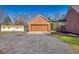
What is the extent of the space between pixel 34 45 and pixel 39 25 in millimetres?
1294

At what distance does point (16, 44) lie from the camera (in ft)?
24.4

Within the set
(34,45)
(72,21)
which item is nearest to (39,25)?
(34,45)

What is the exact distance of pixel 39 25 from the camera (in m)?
8.26

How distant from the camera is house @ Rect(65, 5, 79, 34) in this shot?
9.34 metres

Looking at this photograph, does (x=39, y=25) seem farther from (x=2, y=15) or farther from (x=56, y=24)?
(x=2, y=15)

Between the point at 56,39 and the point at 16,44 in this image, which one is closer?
the point at 16,44

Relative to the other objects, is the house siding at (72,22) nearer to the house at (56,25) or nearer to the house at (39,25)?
the house at (56,25)

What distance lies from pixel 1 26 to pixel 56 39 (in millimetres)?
2798

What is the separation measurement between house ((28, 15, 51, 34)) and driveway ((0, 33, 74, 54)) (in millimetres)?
244

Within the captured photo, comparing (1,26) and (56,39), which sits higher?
Answer: (1,26)

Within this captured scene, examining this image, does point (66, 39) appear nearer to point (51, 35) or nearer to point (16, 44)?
point (51, 35)

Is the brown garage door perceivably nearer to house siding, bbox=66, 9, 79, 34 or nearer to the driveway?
the driveway

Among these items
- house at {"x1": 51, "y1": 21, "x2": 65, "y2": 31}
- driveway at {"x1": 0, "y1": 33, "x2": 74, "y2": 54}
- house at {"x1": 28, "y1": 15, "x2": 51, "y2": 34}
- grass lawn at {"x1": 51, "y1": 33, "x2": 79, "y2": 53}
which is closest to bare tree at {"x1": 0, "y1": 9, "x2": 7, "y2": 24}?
driveway at {"x1": 0, "y1": 33, "x2": 74, "y2": 54}
